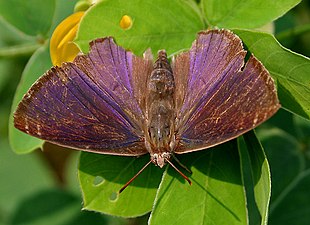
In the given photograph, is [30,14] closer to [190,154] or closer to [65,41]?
[65,41]

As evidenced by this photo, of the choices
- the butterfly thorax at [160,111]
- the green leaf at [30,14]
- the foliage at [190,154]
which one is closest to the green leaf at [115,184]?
the foliage at [190,154]

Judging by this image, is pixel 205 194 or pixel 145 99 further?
pixel 145 99

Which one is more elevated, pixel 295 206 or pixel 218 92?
pixel 218 92

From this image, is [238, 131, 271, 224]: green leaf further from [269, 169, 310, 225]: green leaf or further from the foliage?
[269, 169, 310, 225]: green leaf

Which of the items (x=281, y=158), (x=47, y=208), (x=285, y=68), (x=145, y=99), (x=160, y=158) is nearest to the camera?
(x=285, y=68)

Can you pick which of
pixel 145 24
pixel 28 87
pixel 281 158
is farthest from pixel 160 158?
pixel 281 158

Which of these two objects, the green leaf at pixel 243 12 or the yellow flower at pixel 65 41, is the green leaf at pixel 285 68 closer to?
the green leaf at pixel 243 12
